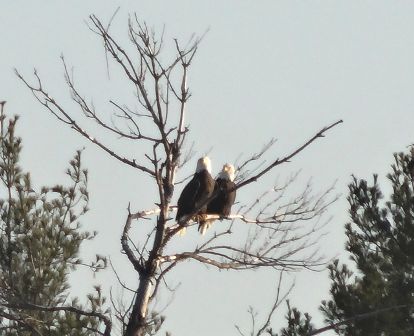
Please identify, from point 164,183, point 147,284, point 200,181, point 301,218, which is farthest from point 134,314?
point 200,181

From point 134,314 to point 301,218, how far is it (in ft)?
4.38

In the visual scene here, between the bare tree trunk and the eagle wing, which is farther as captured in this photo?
the eagle wing

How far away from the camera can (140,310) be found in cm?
750

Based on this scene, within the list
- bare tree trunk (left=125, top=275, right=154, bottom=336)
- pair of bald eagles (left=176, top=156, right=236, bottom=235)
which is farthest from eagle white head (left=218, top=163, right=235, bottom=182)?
bare tree trunk (left=125, top=275, right=154, bottom=336)

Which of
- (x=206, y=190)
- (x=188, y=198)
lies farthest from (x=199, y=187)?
(x=188, y=198)

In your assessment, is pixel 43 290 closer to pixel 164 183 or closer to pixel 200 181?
pixel 200 181

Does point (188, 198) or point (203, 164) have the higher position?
point (203, 164)

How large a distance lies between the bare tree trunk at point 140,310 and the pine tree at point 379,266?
14.2 feet

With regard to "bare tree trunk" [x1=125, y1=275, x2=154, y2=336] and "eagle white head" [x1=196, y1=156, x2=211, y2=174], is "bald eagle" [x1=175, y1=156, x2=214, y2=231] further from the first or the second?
"bare tree trunk" [x1=125, y1=275, x2=154, y2=336]

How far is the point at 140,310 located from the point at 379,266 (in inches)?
221

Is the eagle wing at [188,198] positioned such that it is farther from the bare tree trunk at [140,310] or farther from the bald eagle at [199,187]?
the bare tree trunk at [140,310]

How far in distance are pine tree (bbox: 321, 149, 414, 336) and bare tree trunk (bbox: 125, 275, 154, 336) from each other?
14.2 feet

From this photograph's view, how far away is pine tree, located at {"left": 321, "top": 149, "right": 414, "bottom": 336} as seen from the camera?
1209 cm

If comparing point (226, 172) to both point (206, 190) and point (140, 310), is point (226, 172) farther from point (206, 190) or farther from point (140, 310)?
point (140, 310)
